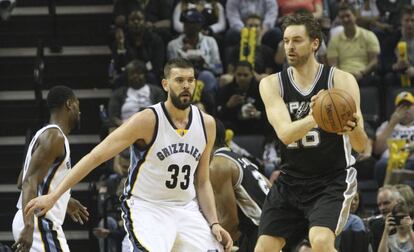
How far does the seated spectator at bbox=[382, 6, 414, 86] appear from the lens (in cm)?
1211

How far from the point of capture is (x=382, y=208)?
375 inches

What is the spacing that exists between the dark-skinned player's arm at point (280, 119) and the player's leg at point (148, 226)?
1040 mm

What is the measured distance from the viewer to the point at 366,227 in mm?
9414

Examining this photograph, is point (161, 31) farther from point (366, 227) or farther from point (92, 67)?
point (366, 227)

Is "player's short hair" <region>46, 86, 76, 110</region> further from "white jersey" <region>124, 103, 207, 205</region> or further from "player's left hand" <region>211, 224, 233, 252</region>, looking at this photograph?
"player's left hand" <region>211, 224, 233, 252</region>

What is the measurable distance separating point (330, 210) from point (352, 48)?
6.28 meters

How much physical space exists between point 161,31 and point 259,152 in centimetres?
236

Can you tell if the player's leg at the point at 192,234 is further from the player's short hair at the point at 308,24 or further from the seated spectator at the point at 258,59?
the seated spectator at the point at 258,59

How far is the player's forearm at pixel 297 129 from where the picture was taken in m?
6.15

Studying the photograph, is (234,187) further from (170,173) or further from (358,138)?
(358,138)

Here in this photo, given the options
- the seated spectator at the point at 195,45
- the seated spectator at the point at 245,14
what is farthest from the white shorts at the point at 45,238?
the seated spectator at the point at 245,14

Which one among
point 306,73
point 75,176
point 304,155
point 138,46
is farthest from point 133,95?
point 304,155

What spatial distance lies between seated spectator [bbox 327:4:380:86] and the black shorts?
5.88 m

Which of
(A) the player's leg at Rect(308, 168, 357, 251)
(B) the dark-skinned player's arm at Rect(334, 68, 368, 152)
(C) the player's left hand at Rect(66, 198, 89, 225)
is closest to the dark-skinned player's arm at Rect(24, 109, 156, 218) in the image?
(C) the player's left hand at Rect(66, 198, 89, 225)
